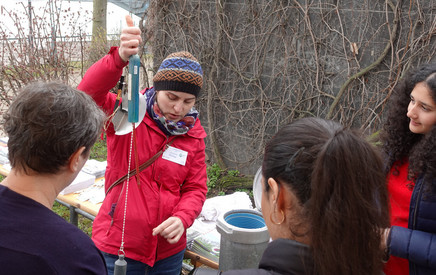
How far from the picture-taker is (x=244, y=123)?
5.20m

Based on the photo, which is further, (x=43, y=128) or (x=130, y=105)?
(x=130, y=105)

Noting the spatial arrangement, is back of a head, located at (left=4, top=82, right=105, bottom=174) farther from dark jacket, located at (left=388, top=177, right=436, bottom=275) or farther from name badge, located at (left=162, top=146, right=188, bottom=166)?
dark jacket, located at (left=388, top=177, right=436, bottom=275)

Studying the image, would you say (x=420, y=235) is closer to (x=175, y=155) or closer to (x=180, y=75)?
(x=175, y=155)

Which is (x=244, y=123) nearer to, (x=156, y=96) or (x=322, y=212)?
(x=156, y=96)

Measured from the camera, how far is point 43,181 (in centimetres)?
116

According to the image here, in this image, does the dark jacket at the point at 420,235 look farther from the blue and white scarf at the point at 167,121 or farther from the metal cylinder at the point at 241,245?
the blue and white scarf at the point at 167,121

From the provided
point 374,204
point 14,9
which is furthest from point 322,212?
point 14,9

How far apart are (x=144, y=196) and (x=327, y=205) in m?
1.13

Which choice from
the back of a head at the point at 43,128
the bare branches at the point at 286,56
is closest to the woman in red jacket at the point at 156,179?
the back of a head at the point at 43,128

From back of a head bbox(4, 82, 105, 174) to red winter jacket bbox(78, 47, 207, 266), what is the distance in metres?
0.58

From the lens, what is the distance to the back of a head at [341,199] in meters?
0.95

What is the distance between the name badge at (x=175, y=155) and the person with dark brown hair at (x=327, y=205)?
3.11ft

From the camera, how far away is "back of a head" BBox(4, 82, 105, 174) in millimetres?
1112

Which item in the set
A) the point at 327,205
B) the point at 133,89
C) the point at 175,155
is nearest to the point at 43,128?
the point at 133,89
